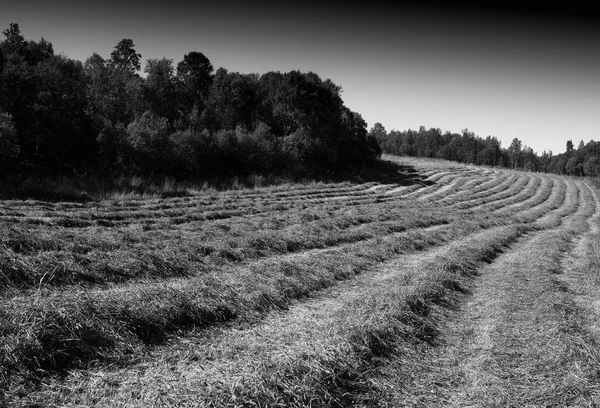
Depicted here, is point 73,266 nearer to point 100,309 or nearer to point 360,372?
point 100,309

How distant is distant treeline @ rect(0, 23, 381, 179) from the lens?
910 inches

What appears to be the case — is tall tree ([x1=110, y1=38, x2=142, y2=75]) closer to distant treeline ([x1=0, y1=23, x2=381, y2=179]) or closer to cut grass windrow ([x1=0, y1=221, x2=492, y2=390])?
distant treeline ([x1=0, y1=23, x2=381, y2=179])

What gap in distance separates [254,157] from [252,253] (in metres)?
25.8

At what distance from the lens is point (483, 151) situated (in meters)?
145

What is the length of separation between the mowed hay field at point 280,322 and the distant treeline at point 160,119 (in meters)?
12.1

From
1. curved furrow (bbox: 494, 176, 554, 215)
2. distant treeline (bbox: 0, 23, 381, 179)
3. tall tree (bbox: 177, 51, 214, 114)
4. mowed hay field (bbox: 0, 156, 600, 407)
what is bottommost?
mowed hay field (bbox: 0, 156, 600, 407)

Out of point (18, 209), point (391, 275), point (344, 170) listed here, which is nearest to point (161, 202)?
point (18, 209)

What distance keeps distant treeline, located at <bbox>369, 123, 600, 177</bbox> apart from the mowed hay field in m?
138

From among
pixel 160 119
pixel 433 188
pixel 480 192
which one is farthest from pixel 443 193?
pixel 160 119

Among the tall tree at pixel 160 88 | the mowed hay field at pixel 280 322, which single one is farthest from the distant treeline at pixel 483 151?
the mowed hay field at pixel 280 322

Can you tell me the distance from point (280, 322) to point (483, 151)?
519ft

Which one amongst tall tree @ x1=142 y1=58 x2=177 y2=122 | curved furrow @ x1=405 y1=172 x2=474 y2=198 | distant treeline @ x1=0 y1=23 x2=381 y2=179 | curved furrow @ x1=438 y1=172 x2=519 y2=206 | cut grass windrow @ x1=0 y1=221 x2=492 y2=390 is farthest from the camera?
curved furrow @ x1=405 y1=172 x2=474 y2=198

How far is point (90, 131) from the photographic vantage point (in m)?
25.5

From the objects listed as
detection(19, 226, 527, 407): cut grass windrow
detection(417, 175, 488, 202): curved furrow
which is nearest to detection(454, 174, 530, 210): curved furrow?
detection(417, 175, 488, 202): curved furrow
